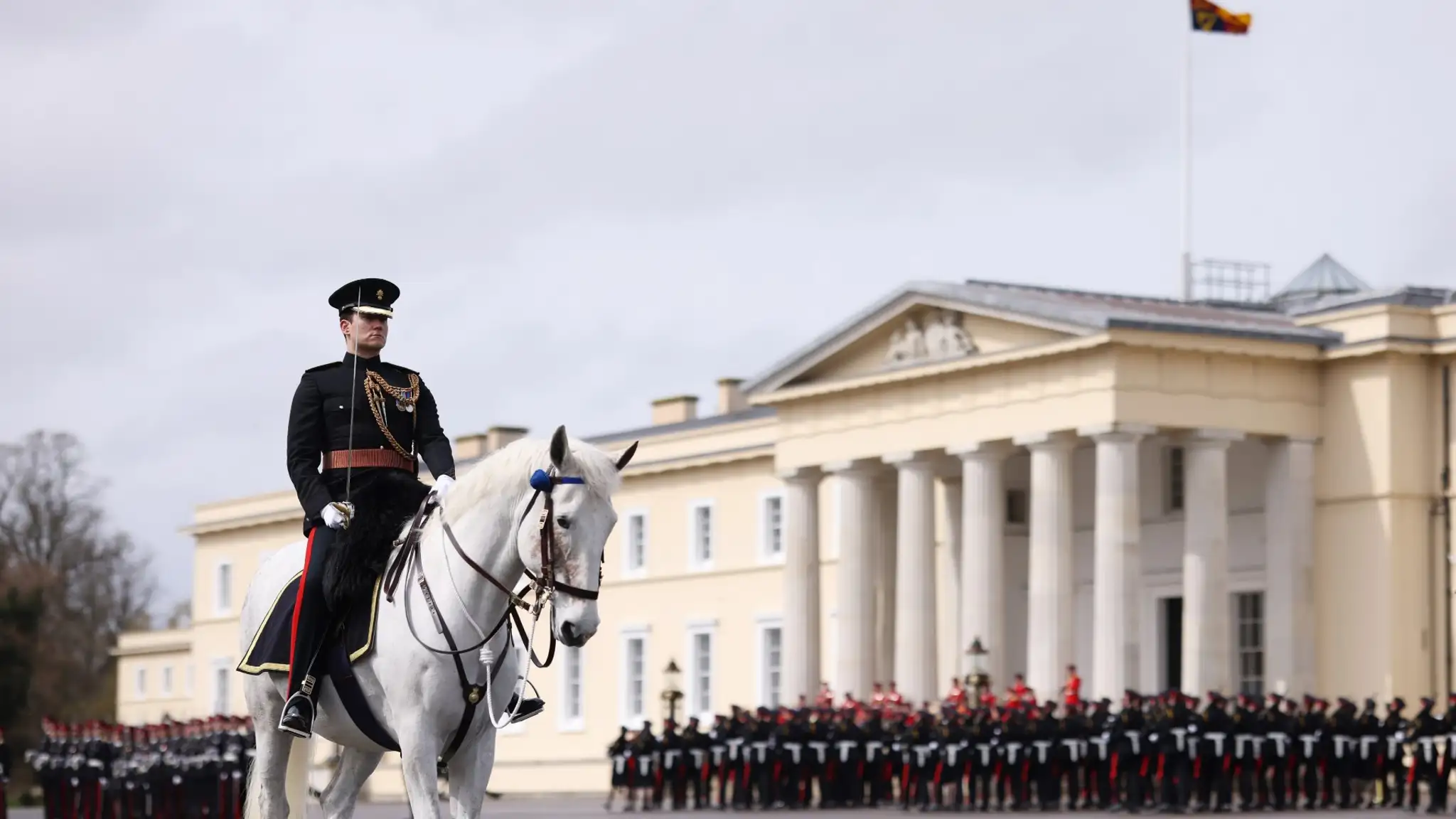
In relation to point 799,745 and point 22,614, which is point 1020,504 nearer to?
point 799,745

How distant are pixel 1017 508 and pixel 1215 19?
38.1 feet

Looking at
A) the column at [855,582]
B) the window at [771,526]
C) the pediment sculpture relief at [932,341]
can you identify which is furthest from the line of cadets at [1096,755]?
the window at [771,526]

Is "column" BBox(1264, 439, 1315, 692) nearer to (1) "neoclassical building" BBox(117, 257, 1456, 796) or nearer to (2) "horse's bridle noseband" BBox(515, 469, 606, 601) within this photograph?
(1) "neoclassical building" BBox(117, 257, 1456, 796)

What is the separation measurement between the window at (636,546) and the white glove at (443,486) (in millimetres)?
58373

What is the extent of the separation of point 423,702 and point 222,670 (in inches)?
3157

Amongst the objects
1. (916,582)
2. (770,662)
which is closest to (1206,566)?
(916,582)

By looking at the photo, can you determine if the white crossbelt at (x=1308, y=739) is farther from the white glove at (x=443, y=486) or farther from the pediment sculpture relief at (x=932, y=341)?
the white glove at (x=443, y=486)

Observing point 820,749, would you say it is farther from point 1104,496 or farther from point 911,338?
point 911,338

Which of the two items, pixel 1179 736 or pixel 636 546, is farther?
pixel 636 546

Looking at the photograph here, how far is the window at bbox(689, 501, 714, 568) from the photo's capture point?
67.4 metres

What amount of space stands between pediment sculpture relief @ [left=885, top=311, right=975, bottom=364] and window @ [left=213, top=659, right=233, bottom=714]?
4085 cm

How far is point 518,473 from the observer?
10938 millimetres

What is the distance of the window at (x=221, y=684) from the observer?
3494 inches

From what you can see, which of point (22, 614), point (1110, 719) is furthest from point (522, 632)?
point (22, 614)
